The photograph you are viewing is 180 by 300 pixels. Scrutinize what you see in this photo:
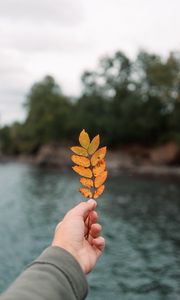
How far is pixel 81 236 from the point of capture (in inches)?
70.2

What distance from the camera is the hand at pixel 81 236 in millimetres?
1656

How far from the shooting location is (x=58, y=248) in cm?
151

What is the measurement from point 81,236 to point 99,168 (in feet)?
1.22

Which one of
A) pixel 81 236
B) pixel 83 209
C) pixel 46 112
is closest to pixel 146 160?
pixel 46 112

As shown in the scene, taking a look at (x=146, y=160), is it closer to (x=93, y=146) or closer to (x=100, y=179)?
(x=100, y=179)

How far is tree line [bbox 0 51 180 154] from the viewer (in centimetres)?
7025

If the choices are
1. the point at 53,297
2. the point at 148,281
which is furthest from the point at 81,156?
the point at 148,281

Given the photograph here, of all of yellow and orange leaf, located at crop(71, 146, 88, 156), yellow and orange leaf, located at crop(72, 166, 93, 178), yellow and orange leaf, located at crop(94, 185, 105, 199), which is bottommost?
yellow and orange leaf, located at crop(94, 185, 105, 199)

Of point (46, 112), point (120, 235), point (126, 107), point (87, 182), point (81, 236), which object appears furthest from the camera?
point (46, 112)

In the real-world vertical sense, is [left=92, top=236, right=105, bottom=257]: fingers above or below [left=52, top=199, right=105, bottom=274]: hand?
below

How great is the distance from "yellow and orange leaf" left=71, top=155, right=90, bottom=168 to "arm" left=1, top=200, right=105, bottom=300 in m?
0.23

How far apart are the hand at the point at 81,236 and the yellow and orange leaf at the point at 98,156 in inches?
6.7

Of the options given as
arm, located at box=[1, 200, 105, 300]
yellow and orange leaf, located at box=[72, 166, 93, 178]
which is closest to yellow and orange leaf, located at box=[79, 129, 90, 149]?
yellow and orange leaf, located at box=[72, 166, 93, 178]

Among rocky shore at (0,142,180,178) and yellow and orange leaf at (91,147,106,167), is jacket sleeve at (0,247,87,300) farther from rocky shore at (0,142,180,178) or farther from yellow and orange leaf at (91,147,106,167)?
rocky shore at (0,142,180,178)
